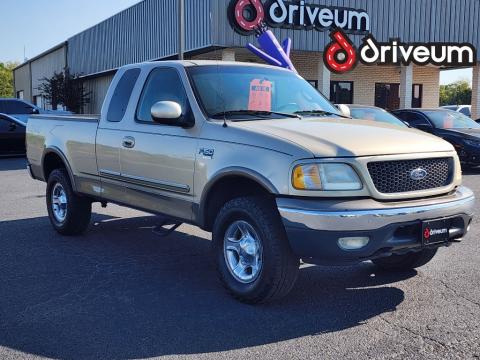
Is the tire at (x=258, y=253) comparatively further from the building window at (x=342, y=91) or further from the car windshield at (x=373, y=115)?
the building window at (x=342, y=91)

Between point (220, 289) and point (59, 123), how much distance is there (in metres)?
3.23

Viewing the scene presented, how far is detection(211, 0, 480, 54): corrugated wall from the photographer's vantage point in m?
23.5

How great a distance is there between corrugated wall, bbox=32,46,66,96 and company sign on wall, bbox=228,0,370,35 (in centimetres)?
2332

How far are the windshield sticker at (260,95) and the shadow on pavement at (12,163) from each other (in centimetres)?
1131

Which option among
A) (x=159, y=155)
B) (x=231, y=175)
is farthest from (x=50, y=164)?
(x=231, y=175)

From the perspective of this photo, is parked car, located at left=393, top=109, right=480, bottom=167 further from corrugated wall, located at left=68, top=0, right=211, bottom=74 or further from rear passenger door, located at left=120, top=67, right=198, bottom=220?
rear passenger door, located at left=120, top=67, right=198, bottom=220

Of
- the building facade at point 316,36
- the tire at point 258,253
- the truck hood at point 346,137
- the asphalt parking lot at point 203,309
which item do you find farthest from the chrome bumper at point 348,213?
the building facade at point 316,36

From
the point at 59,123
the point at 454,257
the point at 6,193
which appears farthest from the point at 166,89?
the point at 6,193

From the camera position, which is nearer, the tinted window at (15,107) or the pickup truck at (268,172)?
the pickup truck at (268,172)

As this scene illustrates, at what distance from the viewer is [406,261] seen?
5.42 m

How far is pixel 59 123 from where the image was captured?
7082mm

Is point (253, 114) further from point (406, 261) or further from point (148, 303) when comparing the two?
point (406, 261)

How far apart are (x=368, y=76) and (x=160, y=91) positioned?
25.4 m

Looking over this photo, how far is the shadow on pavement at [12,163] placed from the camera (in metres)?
15.4
